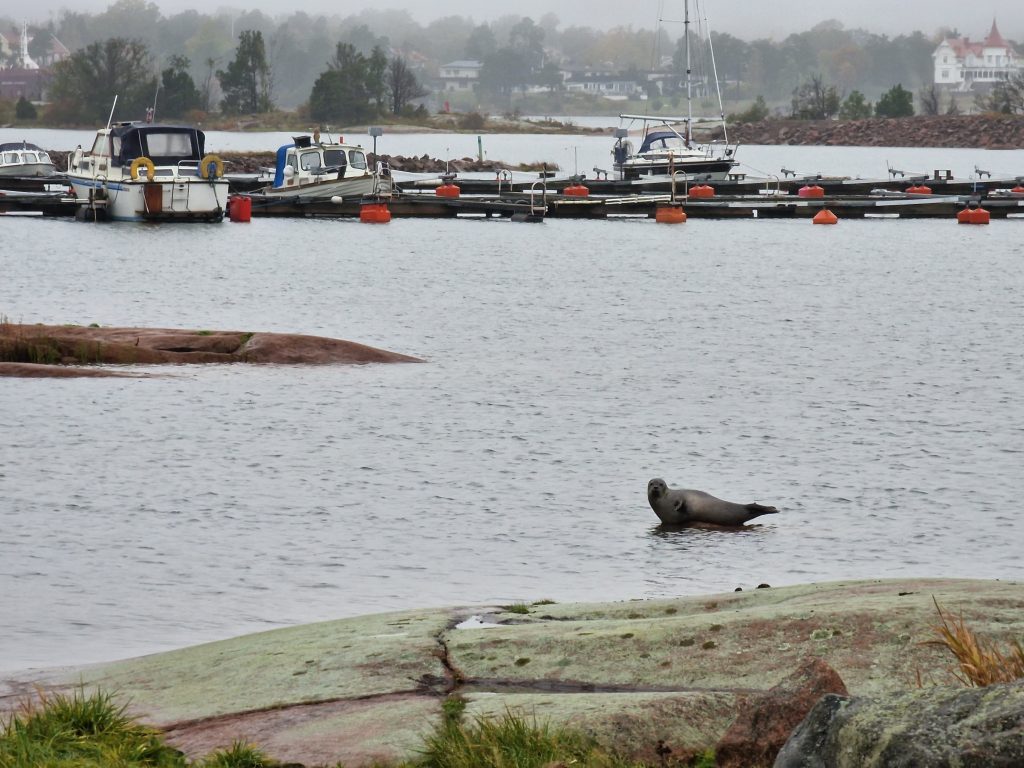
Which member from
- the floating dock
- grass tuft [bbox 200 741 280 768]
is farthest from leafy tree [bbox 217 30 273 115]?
grass tuft [bbox 200 741 280 768]

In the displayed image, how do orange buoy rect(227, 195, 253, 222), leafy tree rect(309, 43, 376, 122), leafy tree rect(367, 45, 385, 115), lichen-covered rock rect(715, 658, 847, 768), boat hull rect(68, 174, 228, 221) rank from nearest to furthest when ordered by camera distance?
1. lichen-covered rock rect(715, 658, 847, 768)
2. boat hull rect(68, 174, 228, 221)
3. orange buoy rect(227, 195, 253, 222)
4. leafy tree rect(309, 43, 376, 122)
5. leafy tree rect(367, 45, 385, 115)

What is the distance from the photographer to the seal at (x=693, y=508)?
598 inches

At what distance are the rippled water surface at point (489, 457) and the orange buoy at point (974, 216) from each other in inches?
1038

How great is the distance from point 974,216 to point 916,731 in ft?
217

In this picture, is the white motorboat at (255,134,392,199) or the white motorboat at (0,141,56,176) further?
the white motorboat at (0,141,56,176)

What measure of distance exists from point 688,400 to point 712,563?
9.81 meters

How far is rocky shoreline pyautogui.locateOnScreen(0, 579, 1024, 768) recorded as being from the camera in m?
6.70

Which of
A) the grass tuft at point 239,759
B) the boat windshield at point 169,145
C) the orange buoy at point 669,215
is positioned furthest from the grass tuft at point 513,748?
the orange buoy at point 669,215

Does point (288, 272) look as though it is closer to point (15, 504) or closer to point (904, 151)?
point (15, 504)

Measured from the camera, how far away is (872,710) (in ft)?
15.1

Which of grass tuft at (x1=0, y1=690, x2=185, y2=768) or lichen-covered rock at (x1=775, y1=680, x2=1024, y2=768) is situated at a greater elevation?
lichen-covered rock at (x1=775, y1=680, x2=1024, y2=768)

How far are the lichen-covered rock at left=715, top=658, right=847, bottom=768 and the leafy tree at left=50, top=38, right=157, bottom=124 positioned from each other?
16152 cm

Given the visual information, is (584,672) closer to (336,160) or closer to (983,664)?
(983,664)

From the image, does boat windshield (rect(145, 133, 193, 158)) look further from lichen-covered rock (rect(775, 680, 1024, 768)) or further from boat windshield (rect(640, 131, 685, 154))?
lichen-covered rock (rect(775, 680, 1024, 768))
